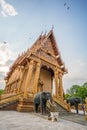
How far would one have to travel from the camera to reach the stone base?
39.9 feet

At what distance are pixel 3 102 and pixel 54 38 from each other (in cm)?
1079

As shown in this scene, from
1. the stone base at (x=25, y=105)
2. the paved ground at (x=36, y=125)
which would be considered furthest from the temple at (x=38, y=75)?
the paved ground at (x=36, y=125)

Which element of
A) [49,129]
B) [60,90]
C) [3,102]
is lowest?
[49,129]

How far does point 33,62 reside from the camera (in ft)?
49.8

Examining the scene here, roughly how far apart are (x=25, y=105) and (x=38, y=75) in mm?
3673

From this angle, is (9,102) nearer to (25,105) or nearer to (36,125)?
(25,105)

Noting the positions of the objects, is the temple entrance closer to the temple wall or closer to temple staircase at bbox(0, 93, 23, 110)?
the temple wall

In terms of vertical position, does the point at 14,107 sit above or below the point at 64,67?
below

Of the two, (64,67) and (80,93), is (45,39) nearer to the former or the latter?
(64,67)

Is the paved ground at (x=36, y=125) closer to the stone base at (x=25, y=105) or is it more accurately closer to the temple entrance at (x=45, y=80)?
the stone base at (x=25, y=105)

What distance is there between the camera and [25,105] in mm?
12406

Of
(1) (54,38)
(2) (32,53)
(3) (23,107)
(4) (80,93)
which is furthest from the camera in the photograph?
(4) (80,93)

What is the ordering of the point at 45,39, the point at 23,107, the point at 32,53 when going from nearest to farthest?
the point at 23,107, the point at 32,53, the point at 45,39

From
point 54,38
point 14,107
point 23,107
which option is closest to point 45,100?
point 23,107
